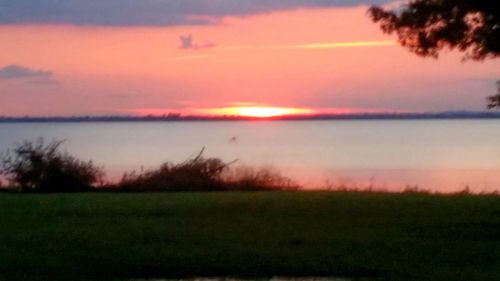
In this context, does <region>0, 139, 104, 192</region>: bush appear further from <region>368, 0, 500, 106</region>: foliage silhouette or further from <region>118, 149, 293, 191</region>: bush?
<region>368, 0, 500, 106</region>: foliage silhouette

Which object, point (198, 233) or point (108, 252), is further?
point (198, 233)

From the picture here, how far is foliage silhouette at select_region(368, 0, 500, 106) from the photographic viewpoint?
17469mm

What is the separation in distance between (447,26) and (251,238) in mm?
4894

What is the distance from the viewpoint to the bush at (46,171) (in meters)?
33.1

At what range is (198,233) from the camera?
674 inches

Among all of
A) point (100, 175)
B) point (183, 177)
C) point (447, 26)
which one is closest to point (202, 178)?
point (183, 177)

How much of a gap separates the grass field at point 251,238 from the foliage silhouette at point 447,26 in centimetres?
285

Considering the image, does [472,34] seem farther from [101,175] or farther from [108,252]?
[101,175]

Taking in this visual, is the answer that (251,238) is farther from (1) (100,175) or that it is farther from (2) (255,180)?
(1) (100,175)

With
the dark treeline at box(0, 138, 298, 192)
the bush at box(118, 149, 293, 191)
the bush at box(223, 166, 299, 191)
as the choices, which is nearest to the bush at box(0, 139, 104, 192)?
the dark treeline at box(0, 138, 298, 192)

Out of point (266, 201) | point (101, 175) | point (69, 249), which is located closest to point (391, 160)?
point (101, 175)

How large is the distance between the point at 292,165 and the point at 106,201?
1273 inches

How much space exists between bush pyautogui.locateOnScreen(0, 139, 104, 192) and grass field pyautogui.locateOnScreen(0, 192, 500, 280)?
9648 millimetres

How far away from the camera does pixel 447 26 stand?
722 inches
